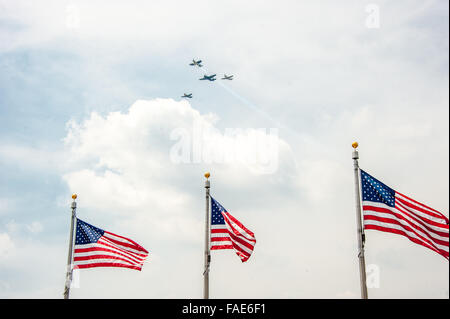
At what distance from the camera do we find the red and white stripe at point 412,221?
22.8 meters

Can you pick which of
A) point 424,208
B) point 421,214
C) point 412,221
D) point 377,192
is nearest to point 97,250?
point 377,192

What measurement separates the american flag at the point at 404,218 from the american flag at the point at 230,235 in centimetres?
649

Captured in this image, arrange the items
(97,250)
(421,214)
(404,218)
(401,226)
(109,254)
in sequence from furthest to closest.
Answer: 1. (97,250)
2. (109,254)
3. (401,226)
4. (404,218)
5. (421,214)

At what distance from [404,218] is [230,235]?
8.86 metres

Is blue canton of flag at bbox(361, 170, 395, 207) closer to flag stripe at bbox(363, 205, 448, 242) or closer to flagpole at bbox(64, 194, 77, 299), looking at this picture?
flag stripe at bbox(363, 205, 448, 242)

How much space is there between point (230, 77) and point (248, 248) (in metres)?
103

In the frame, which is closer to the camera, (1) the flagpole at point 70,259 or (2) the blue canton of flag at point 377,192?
(2) the blue canton of flag at point 377,192

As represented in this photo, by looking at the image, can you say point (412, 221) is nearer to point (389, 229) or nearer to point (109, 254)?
point (389, 229)

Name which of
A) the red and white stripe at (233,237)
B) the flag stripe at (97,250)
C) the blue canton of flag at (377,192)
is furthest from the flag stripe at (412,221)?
the flag stripe at (97,250)

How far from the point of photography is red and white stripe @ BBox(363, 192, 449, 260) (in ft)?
74.8

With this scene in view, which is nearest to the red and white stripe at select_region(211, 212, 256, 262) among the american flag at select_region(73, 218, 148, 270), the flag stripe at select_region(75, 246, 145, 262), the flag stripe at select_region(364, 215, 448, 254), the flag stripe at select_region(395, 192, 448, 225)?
the american flag at select_region(73, 218, 148, 270)

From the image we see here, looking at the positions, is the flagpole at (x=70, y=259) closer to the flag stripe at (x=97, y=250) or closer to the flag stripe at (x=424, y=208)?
the flag stripe at (x=97, y=250)

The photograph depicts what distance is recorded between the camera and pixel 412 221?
23016 millimetres
